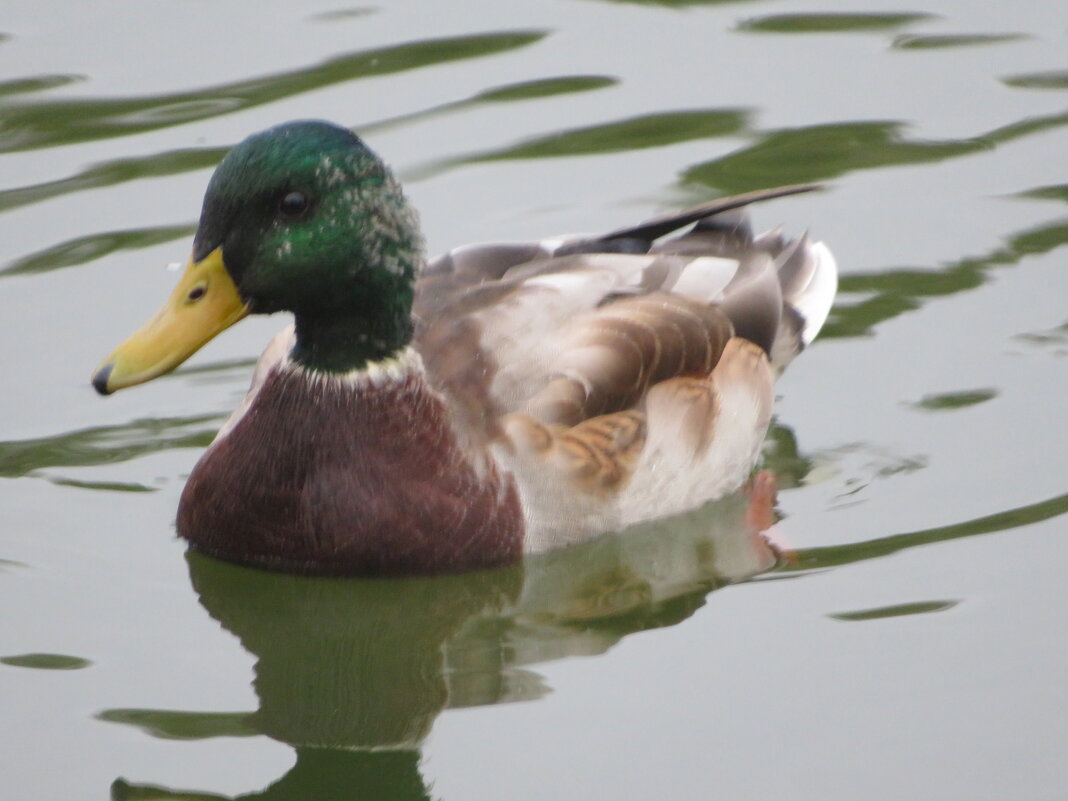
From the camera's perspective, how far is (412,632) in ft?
23.4

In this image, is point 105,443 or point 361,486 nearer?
point 361,486

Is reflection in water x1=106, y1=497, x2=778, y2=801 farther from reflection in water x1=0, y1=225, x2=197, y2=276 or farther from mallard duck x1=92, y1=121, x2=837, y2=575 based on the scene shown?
reflection in water x1=0, y1=225, x2=197, y2=276

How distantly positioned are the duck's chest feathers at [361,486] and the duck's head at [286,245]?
1.12ft

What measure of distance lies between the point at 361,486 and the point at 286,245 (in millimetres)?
897

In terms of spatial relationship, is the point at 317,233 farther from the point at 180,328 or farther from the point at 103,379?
the point at 103,379

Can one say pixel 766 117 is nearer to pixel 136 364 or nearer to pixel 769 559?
pixel 769 559

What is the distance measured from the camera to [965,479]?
7848 mm

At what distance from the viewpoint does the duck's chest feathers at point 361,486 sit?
7188 mm

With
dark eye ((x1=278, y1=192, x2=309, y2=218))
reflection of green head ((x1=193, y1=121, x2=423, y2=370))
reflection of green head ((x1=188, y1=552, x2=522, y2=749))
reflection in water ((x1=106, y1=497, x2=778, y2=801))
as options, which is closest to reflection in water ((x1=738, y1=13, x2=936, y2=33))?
reflection in water ((x1=106, y1=497, x2=778, y2=801))

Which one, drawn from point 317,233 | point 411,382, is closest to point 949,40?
point 411,382

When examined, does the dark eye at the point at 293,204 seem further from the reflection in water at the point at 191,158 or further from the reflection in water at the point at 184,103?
the reflection in water at the point at 184,103

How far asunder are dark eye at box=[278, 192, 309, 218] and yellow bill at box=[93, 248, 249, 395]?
0.25 metres

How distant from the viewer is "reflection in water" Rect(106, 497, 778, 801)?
21.1ft

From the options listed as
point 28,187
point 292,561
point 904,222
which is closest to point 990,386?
point 904,222
